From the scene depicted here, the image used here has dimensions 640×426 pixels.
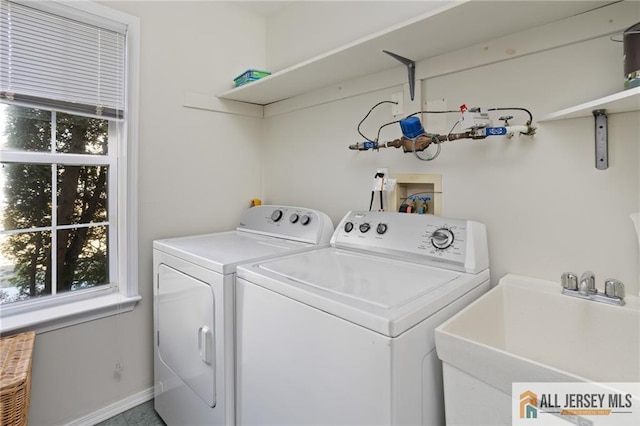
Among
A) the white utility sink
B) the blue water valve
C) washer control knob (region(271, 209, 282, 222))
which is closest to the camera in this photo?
the white utility sink

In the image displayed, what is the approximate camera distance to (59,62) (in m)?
1.59

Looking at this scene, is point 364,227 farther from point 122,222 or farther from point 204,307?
point 122,222

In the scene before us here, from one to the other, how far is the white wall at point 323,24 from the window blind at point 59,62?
1024 millimetres

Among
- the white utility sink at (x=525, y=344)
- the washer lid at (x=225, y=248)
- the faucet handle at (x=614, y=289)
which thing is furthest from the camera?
the washer lid at (x=225, y=248)

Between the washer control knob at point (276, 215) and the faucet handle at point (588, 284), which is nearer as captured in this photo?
the faucet handle at point (588, 284)

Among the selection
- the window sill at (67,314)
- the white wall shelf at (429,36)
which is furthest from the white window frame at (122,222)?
the white wall shelf at (429,36)

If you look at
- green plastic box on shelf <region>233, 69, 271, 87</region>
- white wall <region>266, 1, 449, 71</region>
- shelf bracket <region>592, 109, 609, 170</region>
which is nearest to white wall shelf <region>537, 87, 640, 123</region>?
shelf bracket <region>592, 109, 609, 170</region>

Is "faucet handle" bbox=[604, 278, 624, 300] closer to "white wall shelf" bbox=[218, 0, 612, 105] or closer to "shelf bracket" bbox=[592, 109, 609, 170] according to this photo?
"shelf bracket" bbox=[592, 109, 609, 170]

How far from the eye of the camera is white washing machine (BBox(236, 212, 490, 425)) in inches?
33.6

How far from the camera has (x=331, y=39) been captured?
202 cm

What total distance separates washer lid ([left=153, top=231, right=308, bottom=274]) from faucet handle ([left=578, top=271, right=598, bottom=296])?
1.12 metres

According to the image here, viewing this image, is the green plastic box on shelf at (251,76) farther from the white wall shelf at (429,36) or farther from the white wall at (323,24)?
the white wall at (323,24)

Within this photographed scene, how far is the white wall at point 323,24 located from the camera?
170 cm

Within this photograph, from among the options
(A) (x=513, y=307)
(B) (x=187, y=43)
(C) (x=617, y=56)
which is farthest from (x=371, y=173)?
(B) (x=187, y=43)
